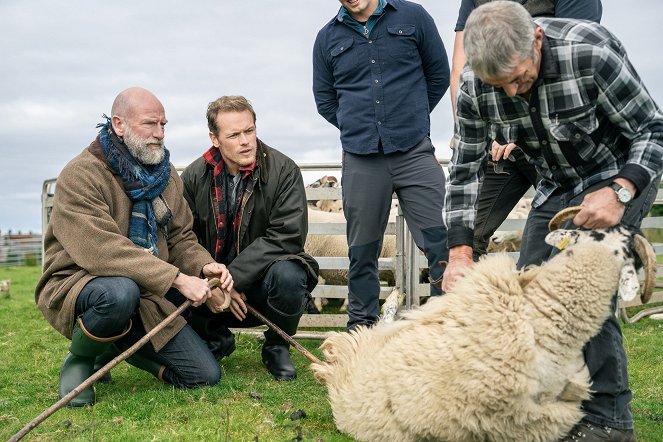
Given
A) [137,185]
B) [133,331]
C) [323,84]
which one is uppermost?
[323,84]

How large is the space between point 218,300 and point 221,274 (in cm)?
17

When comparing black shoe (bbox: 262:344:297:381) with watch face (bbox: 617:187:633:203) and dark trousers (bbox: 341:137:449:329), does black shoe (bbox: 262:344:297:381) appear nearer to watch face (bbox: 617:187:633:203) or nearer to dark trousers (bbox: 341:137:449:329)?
dark trousers (bbox: 341:137:449:329)

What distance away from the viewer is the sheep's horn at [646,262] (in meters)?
2.95

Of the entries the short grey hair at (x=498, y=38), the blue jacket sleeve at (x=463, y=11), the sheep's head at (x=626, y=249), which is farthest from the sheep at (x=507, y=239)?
the short grey hair at (x=498, y=38)

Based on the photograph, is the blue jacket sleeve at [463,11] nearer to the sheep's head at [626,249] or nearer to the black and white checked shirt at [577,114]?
the black and white checked shirt at [577,114]

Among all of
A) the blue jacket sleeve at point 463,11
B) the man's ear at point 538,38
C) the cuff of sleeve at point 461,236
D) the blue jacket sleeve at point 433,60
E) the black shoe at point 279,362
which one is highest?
the blue jacket sleeve at point 463,11

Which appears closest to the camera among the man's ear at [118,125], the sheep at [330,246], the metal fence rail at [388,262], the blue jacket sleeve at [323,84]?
the man's ear at [118,125]

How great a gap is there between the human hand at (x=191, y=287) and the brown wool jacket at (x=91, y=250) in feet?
0.17

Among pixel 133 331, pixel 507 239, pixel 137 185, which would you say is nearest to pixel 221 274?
pixel 133 331

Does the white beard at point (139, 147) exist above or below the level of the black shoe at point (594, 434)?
above

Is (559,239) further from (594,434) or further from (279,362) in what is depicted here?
(279,362)

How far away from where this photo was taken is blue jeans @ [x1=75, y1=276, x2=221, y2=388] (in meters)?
4.27

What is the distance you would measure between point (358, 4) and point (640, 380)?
3224mm

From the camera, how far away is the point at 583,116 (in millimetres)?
3156
